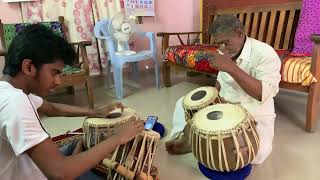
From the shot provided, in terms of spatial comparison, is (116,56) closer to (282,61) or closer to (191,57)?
(191,57)

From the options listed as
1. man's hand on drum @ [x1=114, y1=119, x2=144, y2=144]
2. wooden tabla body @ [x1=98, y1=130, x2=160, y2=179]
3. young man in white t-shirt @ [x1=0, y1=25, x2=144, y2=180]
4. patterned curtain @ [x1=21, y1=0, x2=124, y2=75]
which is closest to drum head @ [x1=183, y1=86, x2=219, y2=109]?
wooden tabla body @ [x1=98, y1=130, x2=160, y2=179]

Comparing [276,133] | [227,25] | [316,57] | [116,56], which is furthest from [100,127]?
[116,56]

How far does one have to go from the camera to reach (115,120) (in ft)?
3.98

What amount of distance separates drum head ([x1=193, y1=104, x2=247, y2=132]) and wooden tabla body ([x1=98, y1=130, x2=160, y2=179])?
12.5 inches

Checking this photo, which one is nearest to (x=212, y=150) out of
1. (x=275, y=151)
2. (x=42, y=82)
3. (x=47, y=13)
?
(x=275, y=151)

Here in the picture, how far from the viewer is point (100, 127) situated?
120 centimetres

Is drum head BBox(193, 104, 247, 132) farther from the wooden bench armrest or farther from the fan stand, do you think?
the fan stand

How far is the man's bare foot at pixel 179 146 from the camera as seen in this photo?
1846mm

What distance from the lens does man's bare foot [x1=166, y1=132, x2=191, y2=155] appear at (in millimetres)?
1846

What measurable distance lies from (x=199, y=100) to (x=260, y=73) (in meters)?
0.37

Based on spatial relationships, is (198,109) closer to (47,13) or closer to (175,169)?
(175,169)

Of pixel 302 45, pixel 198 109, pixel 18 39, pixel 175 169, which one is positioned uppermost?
pixel 18 39

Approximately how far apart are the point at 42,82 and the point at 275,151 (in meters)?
1.53

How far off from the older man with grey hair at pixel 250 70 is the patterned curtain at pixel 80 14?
2231 millimetres
